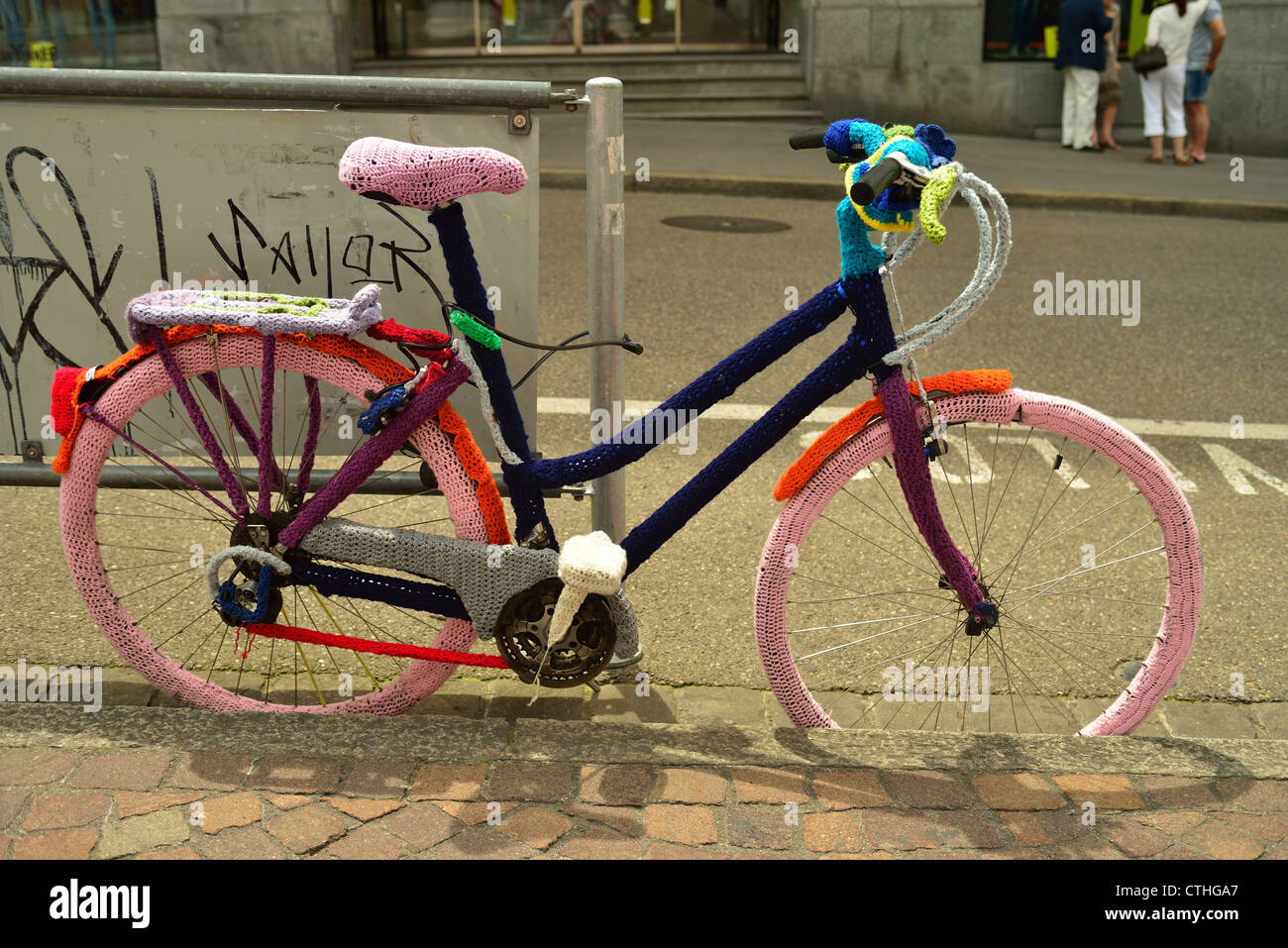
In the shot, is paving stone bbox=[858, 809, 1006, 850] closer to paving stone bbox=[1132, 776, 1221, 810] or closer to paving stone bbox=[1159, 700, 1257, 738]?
paving stone bbox=[1132, 776, 1221, 810]

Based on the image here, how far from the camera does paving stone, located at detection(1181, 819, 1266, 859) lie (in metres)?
3.06

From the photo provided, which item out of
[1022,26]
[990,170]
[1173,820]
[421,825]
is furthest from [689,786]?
[1022,26]

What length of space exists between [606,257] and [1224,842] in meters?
2.15

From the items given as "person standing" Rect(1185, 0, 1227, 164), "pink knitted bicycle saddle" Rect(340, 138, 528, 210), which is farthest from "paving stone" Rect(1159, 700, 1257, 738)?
"person standing" Rect(1185, 0, 1227, 164)

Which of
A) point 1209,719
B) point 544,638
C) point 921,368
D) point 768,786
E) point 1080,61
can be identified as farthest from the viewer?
point 1080,61

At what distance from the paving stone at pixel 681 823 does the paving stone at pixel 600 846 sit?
0.20 ft

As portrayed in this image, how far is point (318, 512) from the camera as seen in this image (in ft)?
11.5

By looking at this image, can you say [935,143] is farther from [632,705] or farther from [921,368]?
[921,368]

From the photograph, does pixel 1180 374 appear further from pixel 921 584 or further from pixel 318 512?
pixel 318 512

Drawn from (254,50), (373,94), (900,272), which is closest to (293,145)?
(373,94)

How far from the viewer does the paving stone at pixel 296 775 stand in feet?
10.5

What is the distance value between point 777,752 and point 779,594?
1.34 feet

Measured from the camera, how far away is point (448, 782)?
3.24m

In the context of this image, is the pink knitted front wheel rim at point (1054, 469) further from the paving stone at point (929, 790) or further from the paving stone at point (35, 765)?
the paving stone at point (35, 765)
